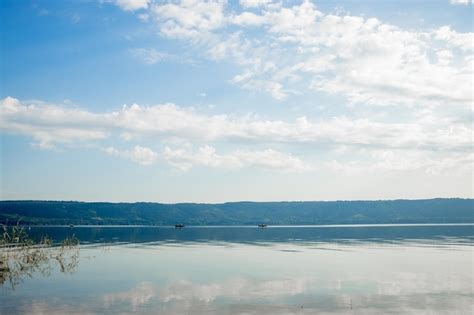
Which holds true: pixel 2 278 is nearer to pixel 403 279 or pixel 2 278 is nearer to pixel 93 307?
pixel 93 307

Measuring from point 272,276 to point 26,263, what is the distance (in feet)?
77.2

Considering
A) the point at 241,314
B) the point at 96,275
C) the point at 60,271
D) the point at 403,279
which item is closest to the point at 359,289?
the point at 403,279

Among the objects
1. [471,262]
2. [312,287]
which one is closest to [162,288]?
[312,287]

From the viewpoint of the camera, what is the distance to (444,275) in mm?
43156

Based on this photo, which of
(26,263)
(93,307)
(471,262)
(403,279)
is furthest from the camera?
(471,262)

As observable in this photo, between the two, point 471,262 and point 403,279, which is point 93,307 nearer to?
point 403,279

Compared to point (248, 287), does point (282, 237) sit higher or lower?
higher

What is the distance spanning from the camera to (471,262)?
176 ft

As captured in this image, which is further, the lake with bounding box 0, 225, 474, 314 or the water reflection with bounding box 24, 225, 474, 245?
the water reflection with bounding box 24, 225, 474, 245

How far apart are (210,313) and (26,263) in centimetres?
2881

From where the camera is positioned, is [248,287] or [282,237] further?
[282,237]

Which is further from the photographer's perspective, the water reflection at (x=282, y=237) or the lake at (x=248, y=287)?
the water reflection at (x=282, y=237)

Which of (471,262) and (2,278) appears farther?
(471,262)

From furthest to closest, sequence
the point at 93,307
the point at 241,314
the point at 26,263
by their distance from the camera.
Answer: the point at 26,263 < the point at 93,307 < the point at 241,314
